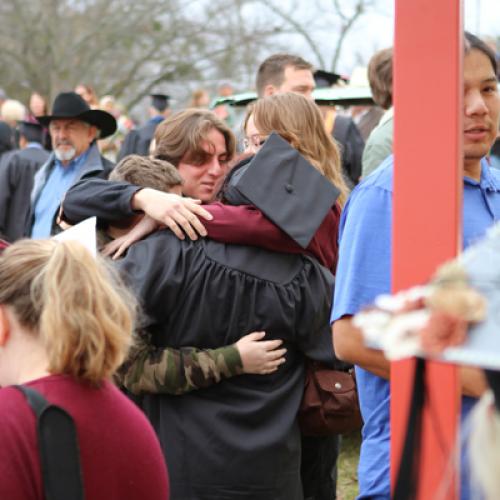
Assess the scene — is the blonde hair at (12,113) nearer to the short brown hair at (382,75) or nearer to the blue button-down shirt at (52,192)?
the blue button-down shirt at (52,192)

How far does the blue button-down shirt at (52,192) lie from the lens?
6250 millimetres

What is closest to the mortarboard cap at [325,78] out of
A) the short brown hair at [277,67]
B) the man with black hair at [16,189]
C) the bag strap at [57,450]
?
the man with black hair at [16,189]

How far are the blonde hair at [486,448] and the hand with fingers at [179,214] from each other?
6.43 feet

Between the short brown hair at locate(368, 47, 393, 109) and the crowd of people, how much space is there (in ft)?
4.86

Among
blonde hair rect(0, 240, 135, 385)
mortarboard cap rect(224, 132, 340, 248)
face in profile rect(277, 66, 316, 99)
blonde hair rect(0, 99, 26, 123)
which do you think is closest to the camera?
blonde hair rect(0, 240, 135, 385)

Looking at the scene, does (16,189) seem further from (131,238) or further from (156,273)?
(156,273)

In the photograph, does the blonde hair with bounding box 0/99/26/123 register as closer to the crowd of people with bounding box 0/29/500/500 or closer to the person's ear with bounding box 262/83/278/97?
the person's ear with bounding box 262/83/278/97

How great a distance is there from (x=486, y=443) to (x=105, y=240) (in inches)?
98.2

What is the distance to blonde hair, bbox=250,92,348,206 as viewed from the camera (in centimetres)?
350

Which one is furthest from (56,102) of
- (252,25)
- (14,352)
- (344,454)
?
(252,25)

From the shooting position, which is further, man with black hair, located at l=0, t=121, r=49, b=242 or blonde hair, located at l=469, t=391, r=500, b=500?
man with black hair, located at l=0, t=121, r=49, b=242

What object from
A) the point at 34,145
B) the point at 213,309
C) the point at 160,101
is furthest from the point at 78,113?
the point at 160,101

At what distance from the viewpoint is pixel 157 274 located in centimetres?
313

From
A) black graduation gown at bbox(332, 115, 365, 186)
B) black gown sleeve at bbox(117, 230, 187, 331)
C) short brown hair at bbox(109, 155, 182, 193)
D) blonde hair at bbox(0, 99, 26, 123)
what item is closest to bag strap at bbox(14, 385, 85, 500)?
black gown sleeve at bbox(117, 230, 187, 331)
